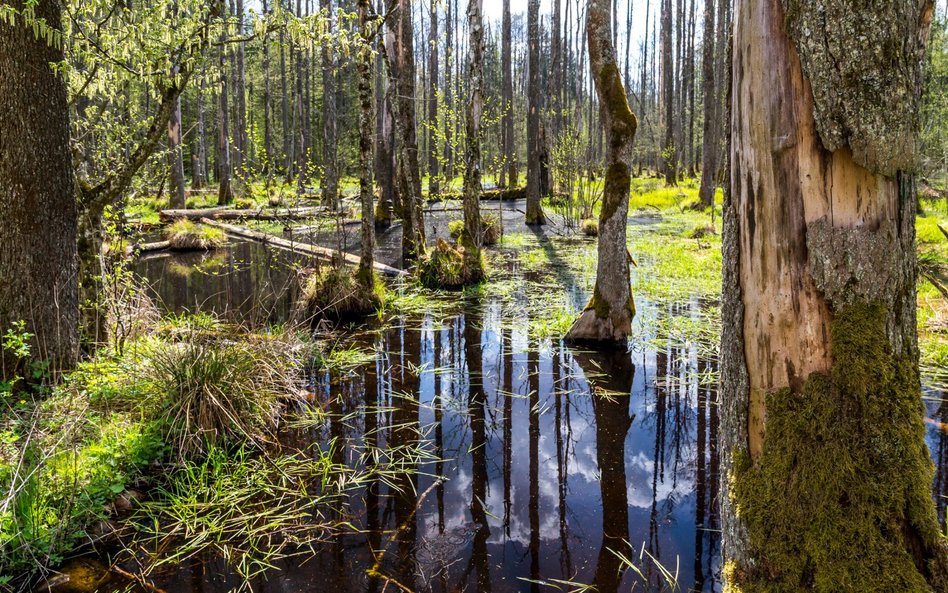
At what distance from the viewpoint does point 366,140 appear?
7539mm

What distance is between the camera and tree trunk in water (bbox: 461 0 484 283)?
9.77 meters

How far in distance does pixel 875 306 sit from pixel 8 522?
3656mm

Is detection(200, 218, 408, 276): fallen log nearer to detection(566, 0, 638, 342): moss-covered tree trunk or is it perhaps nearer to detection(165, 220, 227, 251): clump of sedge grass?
detection(165, 220, 227, 251): clump of sedge grass

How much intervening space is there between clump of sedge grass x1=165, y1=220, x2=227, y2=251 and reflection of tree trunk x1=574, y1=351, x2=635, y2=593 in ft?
35.5

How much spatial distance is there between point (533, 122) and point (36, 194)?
14.8 meters

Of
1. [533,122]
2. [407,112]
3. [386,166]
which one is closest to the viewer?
[407,112]

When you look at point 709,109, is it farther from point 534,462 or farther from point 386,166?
point 534,462

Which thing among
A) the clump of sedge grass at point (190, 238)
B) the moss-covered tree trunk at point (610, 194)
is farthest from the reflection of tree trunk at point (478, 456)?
the clump of sedge grass at point (190, 238)

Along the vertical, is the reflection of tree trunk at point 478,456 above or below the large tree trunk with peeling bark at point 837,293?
below

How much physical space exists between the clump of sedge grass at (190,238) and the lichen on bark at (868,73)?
559 inches

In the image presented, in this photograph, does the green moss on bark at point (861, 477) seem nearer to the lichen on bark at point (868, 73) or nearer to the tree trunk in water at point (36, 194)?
the lichen on bark at point (868, 73)

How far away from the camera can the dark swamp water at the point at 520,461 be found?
289cm

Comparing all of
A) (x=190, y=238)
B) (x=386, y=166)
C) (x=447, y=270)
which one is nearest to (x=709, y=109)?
(x=386, y=166)

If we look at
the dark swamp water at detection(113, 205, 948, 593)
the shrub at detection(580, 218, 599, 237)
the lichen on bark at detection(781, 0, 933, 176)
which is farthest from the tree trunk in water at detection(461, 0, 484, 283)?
the lichen on bark at detection(781, 0, 933, 176)
